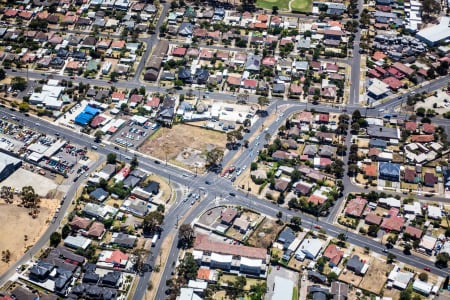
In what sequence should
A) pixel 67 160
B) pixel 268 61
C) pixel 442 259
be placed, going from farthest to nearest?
pixel 268 61
pixel 67 160
pixel 442 259

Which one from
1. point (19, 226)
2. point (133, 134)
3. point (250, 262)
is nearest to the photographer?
point (250, 262)

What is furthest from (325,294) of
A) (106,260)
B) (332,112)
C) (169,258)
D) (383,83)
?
(383,83)

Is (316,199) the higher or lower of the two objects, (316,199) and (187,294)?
the higher

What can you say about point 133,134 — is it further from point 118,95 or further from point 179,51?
point 179,51

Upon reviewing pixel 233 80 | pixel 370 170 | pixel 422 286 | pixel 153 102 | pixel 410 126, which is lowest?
pixel 422 286

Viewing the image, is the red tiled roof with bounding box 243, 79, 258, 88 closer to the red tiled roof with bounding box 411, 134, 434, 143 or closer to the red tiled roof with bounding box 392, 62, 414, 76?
the red tiled roof with bounding box 392, 62, 414, 76

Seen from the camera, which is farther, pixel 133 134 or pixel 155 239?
pixel 133 134

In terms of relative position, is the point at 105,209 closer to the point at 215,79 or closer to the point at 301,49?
the point at 215,79

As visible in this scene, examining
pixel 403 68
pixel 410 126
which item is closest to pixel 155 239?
pixel 410 126
